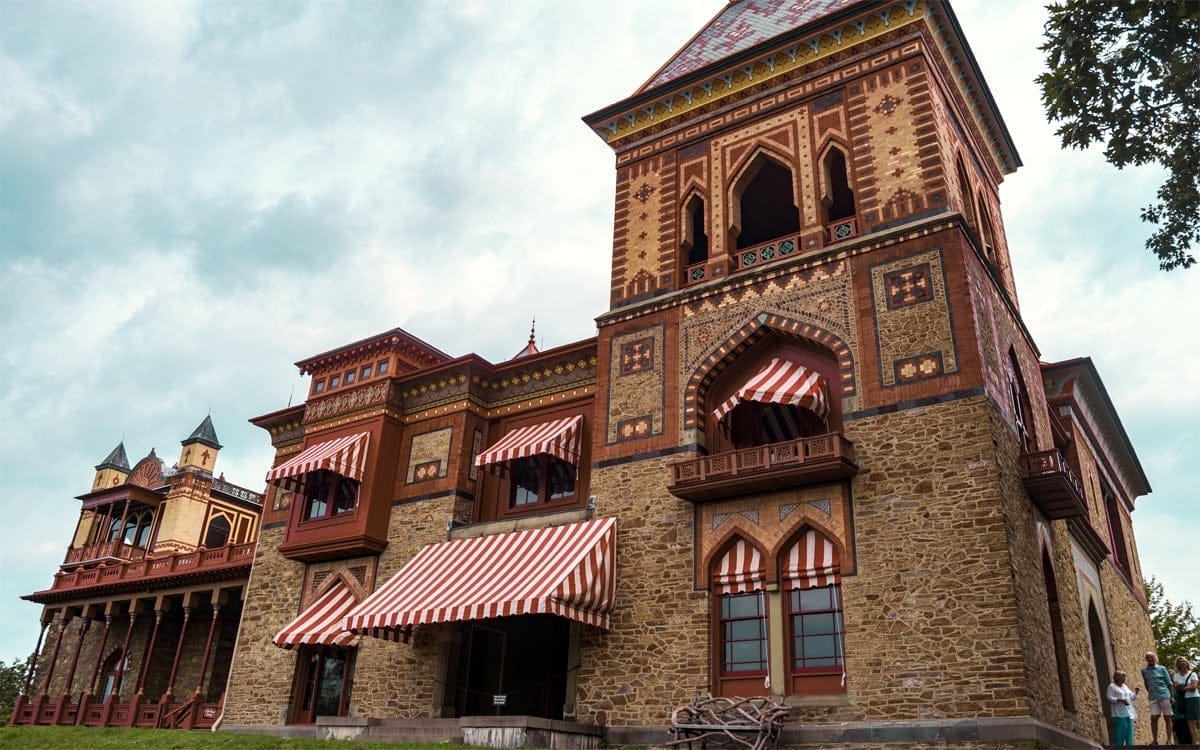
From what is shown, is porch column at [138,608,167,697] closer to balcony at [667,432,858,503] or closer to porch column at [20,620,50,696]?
porch column at [20,620,50,696]

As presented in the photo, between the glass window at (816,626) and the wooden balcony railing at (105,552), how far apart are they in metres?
33.7

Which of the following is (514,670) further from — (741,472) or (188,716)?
(188,716)

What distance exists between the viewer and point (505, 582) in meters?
18.8

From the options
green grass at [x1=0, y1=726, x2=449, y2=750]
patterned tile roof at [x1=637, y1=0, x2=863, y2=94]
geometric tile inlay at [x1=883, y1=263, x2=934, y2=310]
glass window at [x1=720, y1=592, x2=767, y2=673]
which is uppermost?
patterned tile roof at [x1=637, y1=0, x2=863, y2=94]

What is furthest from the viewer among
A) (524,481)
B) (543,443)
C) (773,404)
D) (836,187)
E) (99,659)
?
(99,659)

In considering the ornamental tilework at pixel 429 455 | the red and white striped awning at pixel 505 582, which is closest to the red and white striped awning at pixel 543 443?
the ornamental tilework at pixel 429 455

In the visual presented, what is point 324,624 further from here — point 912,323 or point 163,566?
point 912,323

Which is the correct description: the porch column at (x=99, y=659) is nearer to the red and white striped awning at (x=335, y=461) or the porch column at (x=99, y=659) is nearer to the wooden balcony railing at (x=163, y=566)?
the wooden balcony railing at (x=163, y=566)

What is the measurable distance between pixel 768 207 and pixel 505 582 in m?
12.5

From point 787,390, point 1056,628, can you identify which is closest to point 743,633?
point 787,390

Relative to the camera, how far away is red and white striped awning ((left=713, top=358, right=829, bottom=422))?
704 inches

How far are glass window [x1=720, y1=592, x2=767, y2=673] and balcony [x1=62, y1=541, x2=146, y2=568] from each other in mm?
32375

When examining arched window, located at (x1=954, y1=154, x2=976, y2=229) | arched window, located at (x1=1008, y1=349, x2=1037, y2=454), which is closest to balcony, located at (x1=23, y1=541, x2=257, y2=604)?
arched window, located at (x1=1008, y1=349, x2=1037, y2=454)

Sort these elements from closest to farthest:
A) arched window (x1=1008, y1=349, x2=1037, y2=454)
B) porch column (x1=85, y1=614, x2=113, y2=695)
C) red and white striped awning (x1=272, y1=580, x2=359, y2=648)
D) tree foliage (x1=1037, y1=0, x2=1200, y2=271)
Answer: tree foliage (x1=1037, y1=0, x2=1200, y2=271), arched window (x1=1008, y1=349, x2=1037, y2=454), red and white striped awning (x1=272, y1=580, x2=359, y2=648), porch column (x1=85, y1=614, x2=113, y2=695)
